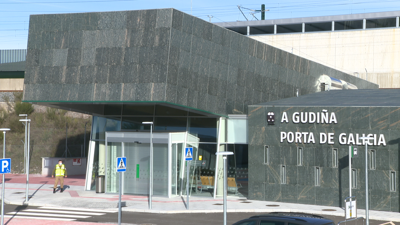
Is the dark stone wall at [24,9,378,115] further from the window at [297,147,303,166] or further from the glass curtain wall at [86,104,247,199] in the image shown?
the window at [297,147,303,166]

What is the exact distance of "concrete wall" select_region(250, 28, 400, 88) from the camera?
2047 inches

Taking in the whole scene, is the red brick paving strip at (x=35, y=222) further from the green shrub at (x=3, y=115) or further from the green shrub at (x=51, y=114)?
the green shrub at (x=3, y=115)

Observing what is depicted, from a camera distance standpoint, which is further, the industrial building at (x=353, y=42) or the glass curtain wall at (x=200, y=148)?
the industrial building at (x=353, y=42)

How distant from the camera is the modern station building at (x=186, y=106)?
22.4 m

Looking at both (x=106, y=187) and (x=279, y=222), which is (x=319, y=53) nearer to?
(x=106, y=187)

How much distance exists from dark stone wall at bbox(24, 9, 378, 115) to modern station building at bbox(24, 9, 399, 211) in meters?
0.05

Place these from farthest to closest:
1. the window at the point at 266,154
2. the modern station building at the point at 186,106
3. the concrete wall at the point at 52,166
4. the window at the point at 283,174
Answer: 1. the concrete wall at the point at 52,166
2. the window at the point at 266,154
3. the window at the point at 283,174
4. the modern station building at the point at 186,106

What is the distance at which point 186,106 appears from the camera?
→ 76.6ft

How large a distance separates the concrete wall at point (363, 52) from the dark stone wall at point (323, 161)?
1195 inches

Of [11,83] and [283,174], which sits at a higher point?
[11,83]

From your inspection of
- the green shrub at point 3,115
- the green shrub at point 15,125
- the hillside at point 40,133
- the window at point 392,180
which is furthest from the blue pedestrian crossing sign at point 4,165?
the green shrub at point 3,115

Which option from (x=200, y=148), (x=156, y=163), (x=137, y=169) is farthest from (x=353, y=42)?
(x=137, y=169)

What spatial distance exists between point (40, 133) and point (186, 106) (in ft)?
98.7

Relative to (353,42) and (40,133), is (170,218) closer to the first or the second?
(40,133)
